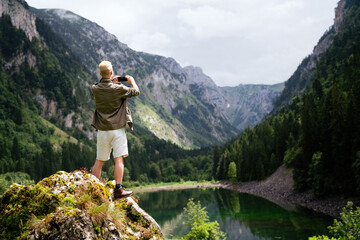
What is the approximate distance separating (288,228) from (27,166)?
12336 centimetres

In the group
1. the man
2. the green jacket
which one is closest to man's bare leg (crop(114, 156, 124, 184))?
the man

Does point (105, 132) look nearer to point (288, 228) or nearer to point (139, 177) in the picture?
point (288, 228)

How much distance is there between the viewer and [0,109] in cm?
19312

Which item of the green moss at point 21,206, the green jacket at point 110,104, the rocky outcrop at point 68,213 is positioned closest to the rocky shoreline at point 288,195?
the rocky outcrop at point 68,213

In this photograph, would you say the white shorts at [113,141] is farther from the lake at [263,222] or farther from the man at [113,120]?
the lake at [263,222]

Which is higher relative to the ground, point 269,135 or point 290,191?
point 269,135

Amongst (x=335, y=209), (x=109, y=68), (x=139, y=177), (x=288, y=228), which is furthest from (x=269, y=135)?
(x=109, y=68)

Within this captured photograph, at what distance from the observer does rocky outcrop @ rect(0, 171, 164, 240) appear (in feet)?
19.4

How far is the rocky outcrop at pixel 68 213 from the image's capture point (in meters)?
5.92

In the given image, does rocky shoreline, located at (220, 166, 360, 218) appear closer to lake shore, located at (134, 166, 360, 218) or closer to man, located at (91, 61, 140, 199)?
lake shore, located at (134, 166, 360, 218)

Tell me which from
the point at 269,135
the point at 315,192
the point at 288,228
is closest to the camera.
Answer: the point at 288,228

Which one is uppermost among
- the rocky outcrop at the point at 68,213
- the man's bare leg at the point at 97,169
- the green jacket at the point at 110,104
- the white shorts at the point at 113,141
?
the green jacket at the point at 110,104

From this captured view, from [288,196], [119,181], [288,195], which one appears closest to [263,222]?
[288,196]

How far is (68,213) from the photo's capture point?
6.02 metres
